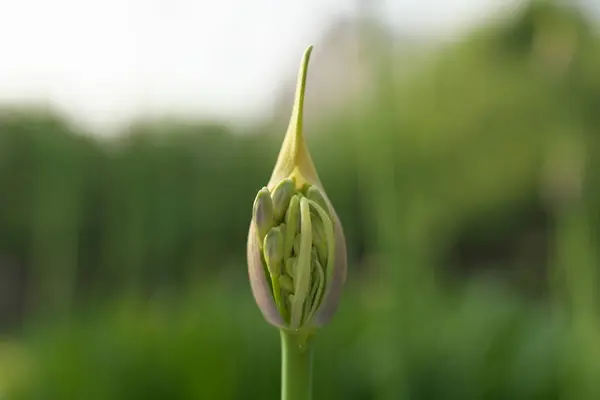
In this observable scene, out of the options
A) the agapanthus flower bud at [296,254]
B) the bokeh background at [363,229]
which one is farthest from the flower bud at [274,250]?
the bokeh background at [363,229]

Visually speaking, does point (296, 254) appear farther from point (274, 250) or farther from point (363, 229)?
point (363, 229)

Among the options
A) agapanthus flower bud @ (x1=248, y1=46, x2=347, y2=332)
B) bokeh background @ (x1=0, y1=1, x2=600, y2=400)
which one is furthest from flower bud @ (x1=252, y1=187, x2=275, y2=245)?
bokeh background @ (x1=0, y1=1, x2=600, y2=400)

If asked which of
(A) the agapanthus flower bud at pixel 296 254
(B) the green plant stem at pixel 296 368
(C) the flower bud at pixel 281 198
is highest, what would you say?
(C) the flower bud at pixel 281 198

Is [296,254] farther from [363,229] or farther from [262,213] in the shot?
[363,229]

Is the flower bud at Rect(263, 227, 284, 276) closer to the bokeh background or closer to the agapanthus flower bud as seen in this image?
the agapanthus flower bud

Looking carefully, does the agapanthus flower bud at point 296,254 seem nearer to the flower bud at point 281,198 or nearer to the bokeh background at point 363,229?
the flower bud at point 281,198

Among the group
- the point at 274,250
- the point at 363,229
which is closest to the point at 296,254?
the point at 274,250

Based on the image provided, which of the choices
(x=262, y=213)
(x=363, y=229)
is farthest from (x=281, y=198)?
(x=363, y=229)

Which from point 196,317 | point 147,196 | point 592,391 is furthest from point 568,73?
point 147,196

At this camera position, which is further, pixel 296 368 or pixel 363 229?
pixel 363 229
